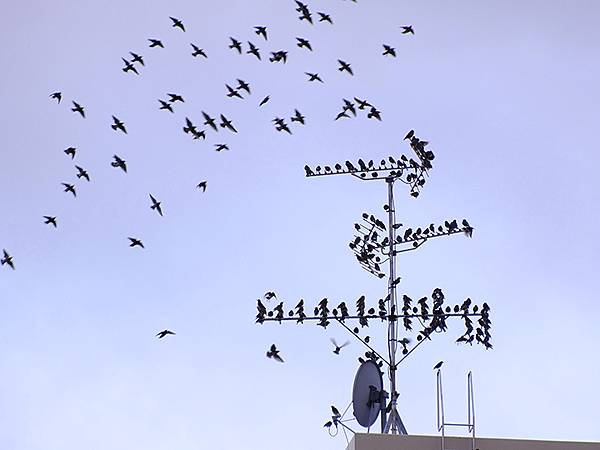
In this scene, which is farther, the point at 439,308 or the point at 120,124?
the point at 120,124

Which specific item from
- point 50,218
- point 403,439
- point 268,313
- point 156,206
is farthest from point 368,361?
point 50,218

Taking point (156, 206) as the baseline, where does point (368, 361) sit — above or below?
below

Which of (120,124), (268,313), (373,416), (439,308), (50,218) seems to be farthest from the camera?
(50,218)

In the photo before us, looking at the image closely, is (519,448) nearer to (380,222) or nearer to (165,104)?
(380,222)

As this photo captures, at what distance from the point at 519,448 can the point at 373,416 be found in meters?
3.10

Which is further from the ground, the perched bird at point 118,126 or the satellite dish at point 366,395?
the perched bird at point 118,126

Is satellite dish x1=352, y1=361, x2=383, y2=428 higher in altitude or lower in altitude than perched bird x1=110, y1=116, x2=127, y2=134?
lower

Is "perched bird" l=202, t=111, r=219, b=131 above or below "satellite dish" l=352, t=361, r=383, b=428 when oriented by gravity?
above

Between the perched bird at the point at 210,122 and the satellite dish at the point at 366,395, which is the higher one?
the perched bird at the point at 210,122

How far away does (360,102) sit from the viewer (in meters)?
32.6

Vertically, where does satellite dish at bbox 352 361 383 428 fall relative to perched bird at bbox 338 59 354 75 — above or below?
below

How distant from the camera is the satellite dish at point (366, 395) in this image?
23.6 metres

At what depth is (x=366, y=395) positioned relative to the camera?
77.7 feet

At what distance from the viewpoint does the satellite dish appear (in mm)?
23562
